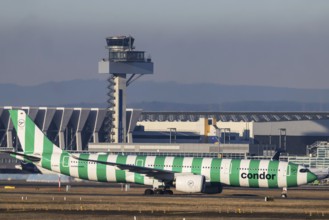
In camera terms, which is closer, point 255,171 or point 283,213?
point 283,213

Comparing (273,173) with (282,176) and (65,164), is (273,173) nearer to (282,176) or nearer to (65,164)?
(282,176)

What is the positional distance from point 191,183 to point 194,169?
281cm

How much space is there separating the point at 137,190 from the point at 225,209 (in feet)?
111

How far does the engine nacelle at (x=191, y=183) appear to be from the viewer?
306ft

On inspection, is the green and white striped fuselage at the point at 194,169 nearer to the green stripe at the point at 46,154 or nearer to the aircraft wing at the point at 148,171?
the green stripe at the point at 46,154

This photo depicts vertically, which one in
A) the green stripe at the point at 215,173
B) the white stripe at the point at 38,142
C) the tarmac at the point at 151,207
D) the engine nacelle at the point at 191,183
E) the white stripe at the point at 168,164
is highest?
the white stripe at the point at 38,142

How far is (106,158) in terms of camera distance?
98.1 m

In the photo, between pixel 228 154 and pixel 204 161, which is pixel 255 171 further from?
pixel 228 154

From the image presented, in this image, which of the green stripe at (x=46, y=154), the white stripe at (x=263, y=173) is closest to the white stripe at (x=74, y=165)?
the green stripe at (x=46, y=154)

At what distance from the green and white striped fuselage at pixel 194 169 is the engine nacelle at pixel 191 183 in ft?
5.82

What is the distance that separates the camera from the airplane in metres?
94.7

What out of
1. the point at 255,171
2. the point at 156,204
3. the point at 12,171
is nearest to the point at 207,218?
the point at 156,204

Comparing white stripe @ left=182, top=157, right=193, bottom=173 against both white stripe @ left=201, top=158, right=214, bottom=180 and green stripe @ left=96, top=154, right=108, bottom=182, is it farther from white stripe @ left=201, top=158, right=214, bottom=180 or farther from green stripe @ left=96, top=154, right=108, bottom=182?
green stripe @ left=96, top=154, right=108, bottom=182

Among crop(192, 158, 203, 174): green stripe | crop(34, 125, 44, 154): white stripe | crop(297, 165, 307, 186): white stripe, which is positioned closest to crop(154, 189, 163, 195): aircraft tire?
crop(192, 158, 203, 174): green stripe
